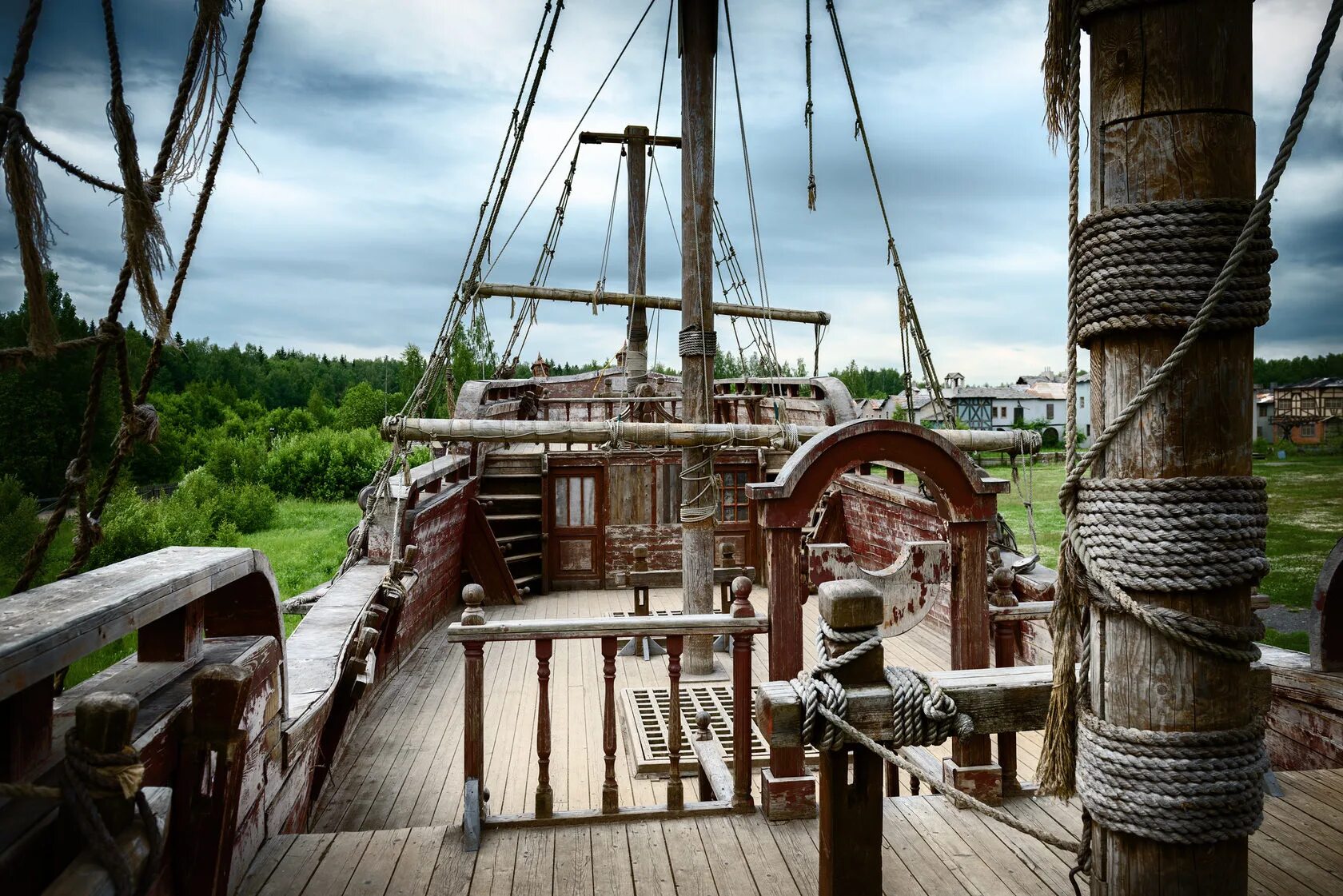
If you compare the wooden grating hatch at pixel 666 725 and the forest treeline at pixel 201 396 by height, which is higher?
the forest treeline at pixel 201 396

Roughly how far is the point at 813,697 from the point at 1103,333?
106 centimetres

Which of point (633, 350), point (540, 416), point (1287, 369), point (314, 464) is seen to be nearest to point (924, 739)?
point (633, 350)

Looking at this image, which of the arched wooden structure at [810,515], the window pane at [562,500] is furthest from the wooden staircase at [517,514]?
the arched wooden structure at [810,515]

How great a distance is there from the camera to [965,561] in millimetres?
3924

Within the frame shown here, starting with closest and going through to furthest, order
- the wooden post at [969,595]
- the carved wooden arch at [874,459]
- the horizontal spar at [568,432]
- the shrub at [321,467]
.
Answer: the carved wooden arch at [874,459]
the wooden post at [969,595]
the horizontal spar at [568,432]
the shrub at [321,467]

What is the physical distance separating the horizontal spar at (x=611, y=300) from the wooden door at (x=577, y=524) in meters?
3.41

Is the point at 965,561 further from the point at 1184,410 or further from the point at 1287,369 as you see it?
the point at 1287,369

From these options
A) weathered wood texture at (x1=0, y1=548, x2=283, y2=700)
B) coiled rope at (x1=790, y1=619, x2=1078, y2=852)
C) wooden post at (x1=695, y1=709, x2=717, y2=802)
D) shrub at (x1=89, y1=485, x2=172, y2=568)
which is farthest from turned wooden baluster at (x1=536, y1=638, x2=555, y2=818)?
shrub at (x1=89, y1=485, x2=172, y2=568)

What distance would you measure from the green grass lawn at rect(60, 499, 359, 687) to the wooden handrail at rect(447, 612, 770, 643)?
17320 millimetres

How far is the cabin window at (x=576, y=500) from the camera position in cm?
1006

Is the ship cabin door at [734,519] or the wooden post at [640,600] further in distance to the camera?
the ship cabin door at [734,519]

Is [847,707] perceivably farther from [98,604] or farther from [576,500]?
[576,500]

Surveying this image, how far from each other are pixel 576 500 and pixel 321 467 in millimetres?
20770

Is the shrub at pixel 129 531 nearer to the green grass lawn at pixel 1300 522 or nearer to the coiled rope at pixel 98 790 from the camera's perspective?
the coiled rope at pixel 98 790
